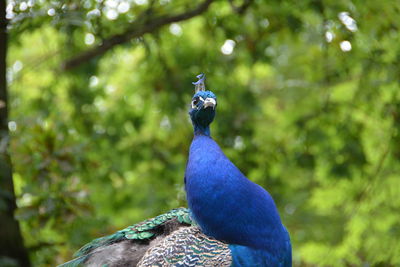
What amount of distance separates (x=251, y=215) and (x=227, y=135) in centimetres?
383

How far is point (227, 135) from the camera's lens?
7227mm

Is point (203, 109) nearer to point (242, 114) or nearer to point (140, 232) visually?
point (140, 232)

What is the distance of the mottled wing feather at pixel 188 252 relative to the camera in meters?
3.26

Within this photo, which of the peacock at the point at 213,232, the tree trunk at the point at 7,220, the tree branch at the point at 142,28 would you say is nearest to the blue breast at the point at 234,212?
the peacock at the point at 213,232

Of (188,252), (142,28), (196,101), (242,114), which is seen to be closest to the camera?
(188,252)

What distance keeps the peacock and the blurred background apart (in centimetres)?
214

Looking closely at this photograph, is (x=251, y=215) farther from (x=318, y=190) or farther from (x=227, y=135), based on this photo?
(x=318, y=190)

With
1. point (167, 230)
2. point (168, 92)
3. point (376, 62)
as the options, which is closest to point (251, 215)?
point (167, 230)

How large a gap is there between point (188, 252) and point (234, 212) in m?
0.32

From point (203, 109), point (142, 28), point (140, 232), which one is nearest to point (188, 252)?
point (140, 232)

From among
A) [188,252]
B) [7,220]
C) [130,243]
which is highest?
[188,252]

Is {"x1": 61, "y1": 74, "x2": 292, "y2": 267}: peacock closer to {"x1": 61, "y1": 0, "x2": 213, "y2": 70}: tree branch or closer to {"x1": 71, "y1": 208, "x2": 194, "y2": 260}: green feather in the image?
{"x1": 71, "y1": 208, "x2": 194, "y2": 260}: green feather

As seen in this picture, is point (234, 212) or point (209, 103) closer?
point (234, 212)

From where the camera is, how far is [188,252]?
10.9 ft
